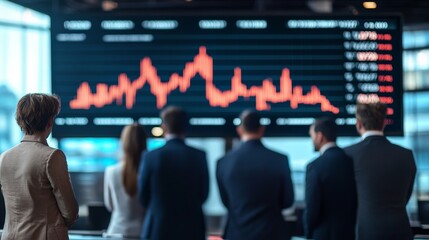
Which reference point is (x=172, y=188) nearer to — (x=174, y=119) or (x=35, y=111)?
(x=174, y=119)

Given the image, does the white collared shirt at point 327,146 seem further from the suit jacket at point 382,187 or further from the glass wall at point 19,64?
the glass wall at point 19,64

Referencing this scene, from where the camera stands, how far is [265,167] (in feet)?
16.0

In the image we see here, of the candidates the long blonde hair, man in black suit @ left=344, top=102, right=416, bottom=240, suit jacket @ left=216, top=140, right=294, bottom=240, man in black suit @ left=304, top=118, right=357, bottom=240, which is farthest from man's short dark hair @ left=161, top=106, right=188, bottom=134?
man in black suit @ left=344, top=102, right=416, bottom=240

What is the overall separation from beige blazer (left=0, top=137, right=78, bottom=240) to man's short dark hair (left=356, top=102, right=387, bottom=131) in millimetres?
2295

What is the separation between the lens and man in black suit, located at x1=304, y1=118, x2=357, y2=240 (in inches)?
194

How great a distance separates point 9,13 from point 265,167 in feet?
32.0

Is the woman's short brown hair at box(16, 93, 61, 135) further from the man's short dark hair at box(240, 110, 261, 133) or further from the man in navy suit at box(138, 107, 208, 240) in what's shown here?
the man's short dark hair at box(240, 110, 261, 133)

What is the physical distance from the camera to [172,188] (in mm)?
4988

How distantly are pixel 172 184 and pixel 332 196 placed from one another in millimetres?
1053

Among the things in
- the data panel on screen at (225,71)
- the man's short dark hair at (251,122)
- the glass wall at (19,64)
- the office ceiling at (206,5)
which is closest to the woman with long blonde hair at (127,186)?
the man's short dark hair at (251,122)

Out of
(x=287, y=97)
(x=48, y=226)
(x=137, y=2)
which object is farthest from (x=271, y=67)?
(x=137, y=2)

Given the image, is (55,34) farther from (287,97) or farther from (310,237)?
(310,237)

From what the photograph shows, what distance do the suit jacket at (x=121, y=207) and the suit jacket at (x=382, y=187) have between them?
149 cm

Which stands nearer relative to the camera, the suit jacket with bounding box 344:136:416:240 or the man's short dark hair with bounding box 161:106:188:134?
the suit jacket with bounding box 344:136:416:240
